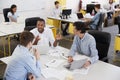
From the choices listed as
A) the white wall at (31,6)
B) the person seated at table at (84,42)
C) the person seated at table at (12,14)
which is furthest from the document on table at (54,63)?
the white wall at (31,6)

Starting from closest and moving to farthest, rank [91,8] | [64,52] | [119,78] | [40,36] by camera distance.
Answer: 1. [119,78]
2. [64,52]
3. [40,36]
4. [91,8]

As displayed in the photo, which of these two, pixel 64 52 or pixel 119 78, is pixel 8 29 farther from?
pixel 119 78

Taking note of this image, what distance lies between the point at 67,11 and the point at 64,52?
144 inches

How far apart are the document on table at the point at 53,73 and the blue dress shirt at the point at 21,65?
0.54ft

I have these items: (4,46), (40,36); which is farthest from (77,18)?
(40,36)

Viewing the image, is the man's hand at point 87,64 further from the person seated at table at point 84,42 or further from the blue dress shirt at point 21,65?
the blue dress shirt at point 21,65

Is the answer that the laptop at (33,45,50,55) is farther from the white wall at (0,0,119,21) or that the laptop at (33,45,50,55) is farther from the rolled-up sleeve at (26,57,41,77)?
the white wall at (0,0,119,21)

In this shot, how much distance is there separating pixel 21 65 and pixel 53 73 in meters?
0.46

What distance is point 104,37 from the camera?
11.0 ft

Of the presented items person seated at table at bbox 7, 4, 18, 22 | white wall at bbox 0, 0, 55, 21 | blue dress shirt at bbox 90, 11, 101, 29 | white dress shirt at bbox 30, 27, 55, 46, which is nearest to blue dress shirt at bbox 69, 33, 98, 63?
white dress shirt at bbox 30, 27, 55, 46

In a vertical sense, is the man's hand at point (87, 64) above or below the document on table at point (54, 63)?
above

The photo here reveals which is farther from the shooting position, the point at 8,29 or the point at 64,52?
the point at 8,29

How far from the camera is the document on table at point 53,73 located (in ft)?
7.94

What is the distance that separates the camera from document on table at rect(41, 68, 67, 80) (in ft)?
7.94
